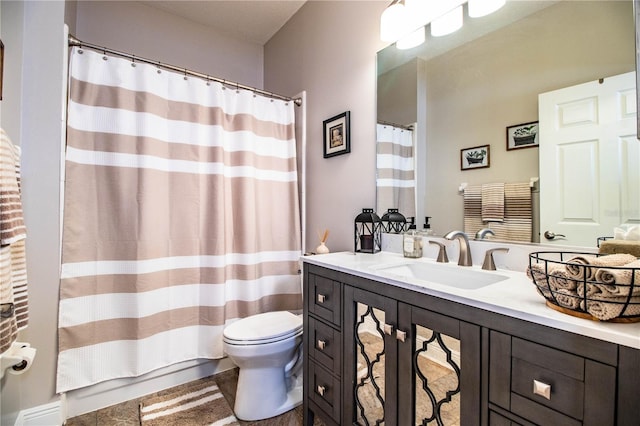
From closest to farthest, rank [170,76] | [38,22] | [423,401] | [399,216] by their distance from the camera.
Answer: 1. [423,401]
2. [38,22]
3. [399,216]
4. [170,76]

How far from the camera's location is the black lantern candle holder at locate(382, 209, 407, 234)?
1614mm

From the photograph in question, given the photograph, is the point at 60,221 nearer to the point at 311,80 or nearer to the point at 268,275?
the point at 268,275

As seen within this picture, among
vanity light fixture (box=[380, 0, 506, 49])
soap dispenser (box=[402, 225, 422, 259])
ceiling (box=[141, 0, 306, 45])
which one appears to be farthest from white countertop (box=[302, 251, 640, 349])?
ceiling (box=[141, 0, 306, 45])

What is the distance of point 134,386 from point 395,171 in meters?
1.96

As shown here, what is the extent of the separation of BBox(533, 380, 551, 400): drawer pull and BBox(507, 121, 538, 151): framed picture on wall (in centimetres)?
86

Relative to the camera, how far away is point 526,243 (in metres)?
1.14

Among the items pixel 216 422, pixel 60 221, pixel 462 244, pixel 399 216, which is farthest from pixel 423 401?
pixel 60 221

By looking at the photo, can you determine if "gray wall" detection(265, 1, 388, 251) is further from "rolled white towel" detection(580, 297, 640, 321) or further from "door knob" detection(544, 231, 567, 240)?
"rolled white towel" detection(580, 297, 640, 321)

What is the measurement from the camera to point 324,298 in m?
1.32

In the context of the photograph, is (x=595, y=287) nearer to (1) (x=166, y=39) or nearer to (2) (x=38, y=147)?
(2) (x=38, y=147)

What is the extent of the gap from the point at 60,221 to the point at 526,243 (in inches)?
83.9

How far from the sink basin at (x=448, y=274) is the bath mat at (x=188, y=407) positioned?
1171mm

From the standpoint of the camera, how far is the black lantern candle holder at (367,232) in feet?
5.32

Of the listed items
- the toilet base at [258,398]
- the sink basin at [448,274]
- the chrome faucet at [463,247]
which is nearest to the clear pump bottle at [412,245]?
the sink basin at [448,274]
